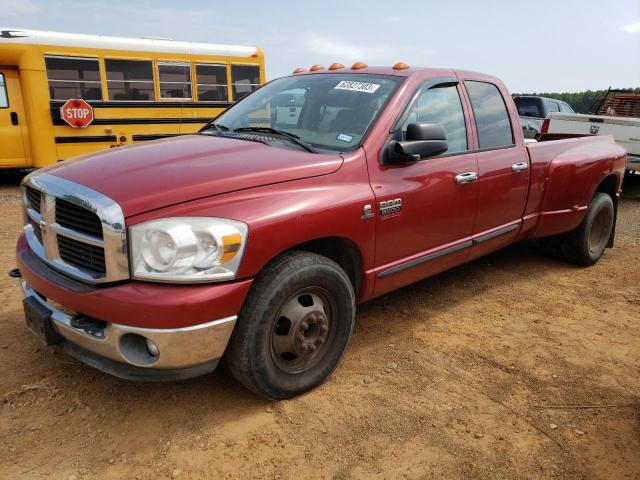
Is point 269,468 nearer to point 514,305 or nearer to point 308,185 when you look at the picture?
point 308,185

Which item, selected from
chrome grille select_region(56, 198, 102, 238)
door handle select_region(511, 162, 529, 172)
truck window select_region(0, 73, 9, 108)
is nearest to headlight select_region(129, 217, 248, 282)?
chrome grille select_region(56, 198, 102, 238)

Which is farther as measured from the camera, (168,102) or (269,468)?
(168,102)

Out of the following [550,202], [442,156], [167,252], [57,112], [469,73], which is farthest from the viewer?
[57,112]

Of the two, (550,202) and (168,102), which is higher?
(168,102)

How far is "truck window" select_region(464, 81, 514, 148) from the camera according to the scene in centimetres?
390

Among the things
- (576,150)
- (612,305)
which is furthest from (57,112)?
(612,305)

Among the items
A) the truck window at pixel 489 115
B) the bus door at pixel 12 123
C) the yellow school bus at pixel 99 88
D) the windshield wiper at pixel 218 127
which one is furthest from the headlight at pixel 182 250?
the bus door at pixel 12 123

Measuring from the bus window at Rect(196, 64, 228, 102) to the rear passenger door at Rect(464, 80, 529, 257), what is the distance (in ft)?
24.9

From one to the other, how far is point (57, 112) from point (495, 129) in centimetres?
803

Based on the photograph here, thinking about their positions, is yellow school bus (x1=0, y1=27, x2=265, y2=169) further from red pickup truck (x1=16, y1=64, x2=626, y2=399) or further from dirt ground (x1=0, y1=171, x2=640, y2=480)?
red pickup truck (x1=16, y1=64, x2=626, y2=399)

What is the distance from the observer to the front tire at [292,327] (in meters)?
2.45

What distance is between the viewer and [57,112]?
30.0 feet

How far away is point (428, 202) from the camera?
3291 mm

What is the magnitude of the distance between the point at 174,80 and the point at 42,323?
860cm
